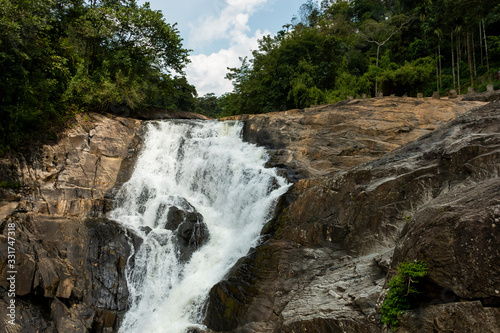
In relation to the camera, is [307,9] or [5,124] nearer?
[5,124]

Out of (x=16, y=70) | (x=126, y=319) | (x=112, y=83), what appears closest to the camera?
(x=126, y=319)

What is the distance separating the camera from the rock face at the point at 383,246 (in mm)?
4625

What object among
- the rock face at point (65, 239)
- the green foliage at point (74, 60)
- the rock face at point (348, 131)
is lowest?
the rock face at point (65, 239)

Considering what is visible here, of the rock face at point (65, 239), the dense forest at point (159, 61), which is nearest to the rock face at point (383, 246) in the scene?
the rock face at point (65, 239)

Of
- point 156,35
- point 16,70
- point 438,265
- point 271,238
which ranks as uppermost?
point 156,35

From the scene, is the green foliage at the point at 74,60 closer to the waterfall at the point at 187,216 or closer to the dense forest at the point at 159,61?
the dense forest at the point at 159,61

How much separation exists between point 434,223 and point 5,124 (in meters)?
17.2

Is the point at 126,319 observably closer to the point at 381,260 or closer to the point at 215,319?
the point at 215,319

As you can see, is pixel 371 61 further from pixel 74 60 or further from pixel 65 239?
pixel 65 239

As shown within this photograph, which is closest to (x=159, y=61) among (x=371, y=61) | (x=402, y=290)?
(x=371, y=61)

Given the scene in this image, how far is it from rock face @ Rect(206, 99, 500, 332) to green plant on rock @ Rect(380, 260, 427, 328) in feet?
0.45

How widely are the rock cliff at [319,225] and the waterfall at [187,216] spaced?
0.66m

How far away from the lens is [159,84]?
24.5 m

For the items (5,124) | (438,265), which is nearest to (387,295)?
(438,265)
